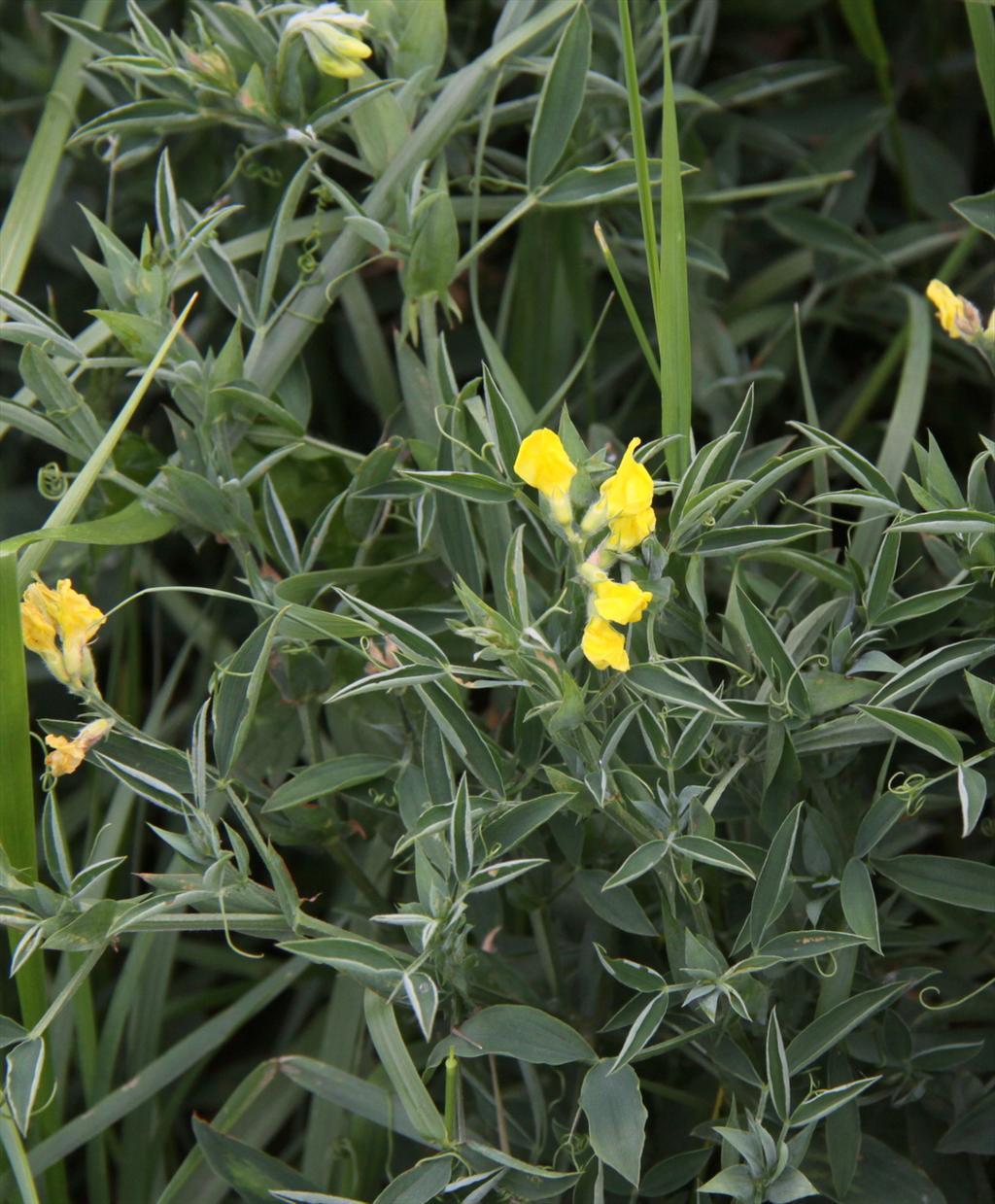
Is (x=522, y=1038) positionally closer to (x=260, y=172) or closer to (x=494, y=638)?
(x=494, y=638)

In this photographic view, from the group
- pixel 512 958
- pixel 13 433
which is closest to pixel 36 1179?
pixel 512 958

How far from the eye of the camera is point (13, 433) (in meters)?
1.33

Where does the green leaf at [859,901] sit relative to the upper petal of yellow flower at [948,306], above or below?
below

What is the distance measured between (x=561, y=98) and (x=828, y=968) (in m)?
0.63

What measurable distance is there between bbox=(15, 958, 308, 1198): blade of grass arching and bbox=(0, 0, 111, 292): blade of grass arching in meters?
0.58

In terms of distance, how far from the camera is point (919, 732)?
0.68 metres

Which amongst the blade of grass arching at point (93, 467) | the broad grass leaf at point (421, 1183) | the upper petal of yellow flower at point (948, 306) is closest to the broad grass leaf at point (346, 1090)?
the broad grass leaf at point (421, 1183)

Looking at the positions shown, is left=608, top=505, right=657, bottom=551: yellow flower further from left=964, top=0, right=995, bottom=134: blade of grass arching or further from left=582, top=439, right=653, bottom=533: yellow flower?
left=964, top=0, right=995, bottom=134: blade of grass arching

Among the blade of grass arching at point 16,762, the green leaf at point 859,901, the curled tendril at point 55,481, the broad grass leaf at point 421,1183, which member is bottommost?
the broad grass leaf at point 421,1183

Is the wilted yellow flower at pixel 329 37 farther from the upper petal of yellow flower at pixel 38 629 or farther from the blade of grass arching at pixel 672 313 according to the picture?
the upper petal of yellow flower at pixel 38 629

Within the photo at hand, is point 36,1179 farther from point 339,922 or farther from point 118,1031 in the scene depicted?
point 339,922

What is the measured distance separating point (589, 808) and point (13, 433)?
0.89 metres

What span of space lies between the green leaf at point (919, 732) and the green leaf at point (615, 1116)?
0.24 metres

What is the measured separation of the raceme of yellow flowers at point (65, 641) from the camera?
0.69 metres
